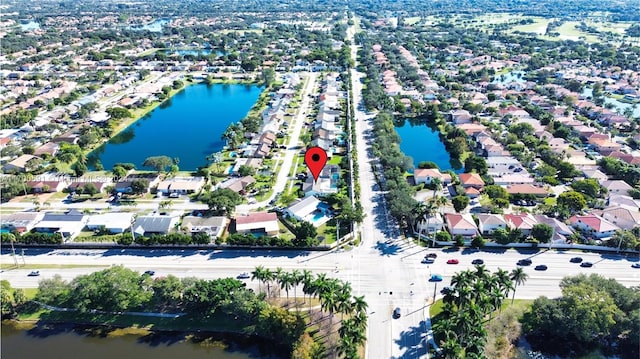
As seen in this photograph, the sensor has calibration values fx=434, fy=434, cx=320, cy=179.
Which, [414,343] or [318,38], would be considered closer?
[414,343]

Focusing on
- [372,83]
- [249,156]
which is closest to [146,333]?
[249,156]

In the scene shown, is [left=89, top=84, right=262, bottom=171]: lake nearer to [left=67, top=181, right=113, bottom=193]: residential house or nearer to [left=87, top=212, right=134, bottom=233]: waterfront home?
[left=67, top=181, right=113, bottom=193]: residential house

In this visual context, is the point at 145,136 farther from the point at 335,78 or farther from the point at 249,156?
the point at 335,78

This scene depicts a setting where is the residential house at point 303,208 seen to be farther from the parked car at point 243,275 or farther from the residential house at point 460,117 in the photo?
the residential house at point 460,117

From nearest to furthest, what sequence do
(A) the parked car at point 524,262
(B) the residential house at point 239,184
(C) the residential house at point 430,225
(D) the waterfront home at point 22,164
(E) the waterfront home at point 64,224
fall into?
(A) the parked car at point 524,262, (C) the residential house at point 430,225, (E) the waterfront home at point 64,224, (B) the residential house at point 239,184, (D) the waterfront home at point 22,164

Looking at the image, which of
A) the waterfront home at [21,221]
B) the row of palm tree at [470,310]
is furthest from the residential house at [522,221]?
the waterfront home at [21,221]

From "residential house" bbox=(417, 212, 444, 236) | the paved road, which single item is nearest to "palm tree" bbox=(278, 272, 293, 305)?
"residential house" bbox=(417, 212, 444, 236)

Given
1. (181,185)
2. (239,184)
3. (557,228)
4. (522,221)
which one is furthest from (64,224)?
(557,228)

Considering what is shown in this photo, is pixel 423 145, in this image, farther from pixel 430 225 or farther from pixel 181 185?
pixel 181 185
